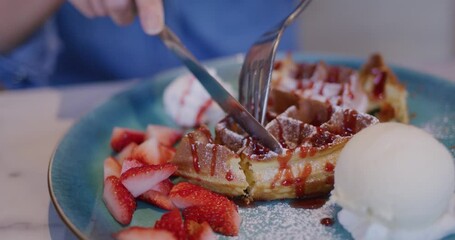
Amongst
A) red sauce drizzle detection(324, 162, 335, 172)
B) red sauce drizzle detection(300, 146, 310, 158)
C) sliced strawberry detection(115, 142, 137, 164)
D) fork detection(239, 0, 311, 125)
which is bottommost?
sliced strawberry detection(115, 142, 137, 164)

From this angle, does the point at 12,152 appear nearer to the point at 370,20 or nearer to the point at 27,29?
the point at 27,29

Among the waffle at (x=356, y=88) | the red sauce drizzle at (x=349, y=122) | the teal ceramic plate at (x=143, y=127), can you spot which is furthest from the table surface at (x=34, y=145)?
the red sauce drizzle at (x=349, y=122)

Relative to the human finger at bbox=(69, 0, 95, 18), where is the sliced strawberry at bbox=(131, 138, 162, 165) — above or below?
below

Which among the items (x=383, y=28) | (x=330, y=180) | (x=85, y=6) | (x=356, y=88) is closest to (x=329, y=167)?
(x=330, y=180)

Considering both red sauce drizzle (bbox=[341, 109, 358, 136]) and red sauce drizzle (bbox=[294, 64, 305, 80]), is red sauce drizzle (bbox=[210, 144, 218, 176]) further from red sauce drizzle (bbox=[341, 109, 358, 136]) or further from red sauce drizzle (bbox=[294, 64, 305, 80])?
red sauce drizzle (bbox=[294, 64, 305, 80])

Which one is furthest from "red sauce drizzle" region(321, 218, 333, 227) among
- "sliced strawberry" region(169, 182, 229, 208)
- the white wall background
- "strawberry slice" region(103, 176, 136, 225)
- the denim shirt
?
the white wall background
